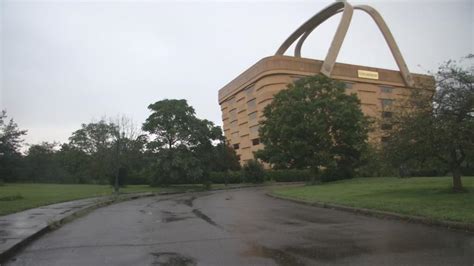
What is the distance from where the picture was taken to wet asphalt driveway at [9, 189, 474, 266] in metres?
7.35

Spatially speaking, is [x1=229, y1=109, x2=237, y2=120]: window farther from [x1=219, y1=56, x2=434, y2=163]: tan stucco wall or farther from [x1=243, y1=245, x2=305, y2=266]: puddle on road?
[x1=243, y1=245, x2=305, y2=266]: puddle on road

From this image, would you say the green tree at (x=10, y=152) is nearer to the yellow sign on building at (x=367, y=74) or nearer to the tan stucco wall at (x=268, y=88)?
the tan stucco wall at (x=268, y=88)

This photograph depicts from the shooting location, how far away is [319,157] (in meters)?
36.4

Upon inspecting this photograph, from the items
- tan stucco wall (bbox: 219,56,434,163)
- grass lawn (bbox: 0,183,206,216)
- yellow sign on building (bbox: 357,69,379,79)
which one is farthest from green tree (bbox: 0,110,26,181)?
yellow sign on building (bbox: 357,69,379,79)

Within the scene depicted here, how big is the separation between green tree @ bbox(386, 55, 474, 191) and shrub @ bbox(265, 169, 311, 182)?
151ft

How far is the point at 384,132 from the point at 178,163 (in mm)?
27934

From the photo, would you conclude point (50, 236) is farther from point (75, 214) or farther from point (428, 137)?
point (428, 137)

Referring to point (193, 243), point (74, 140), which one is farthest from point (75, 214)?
point (74, 140)

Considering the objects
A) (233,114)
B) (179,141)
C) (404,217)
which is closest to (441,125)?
(404,217)

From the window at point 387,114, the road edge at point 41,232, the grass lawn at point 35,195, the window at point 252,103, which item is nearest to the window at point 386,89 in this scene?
the window at point 252,103

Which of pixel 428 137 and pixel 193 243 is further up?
pixel 428 137

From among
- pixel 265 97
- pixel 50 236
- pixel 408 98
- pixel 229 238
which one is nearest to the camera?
pixel 229 238

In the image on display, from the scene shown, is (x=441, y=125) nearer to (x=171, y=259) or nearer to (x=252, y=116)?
(x=171, y=259)

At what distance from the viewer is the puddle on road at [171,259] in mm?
7190
